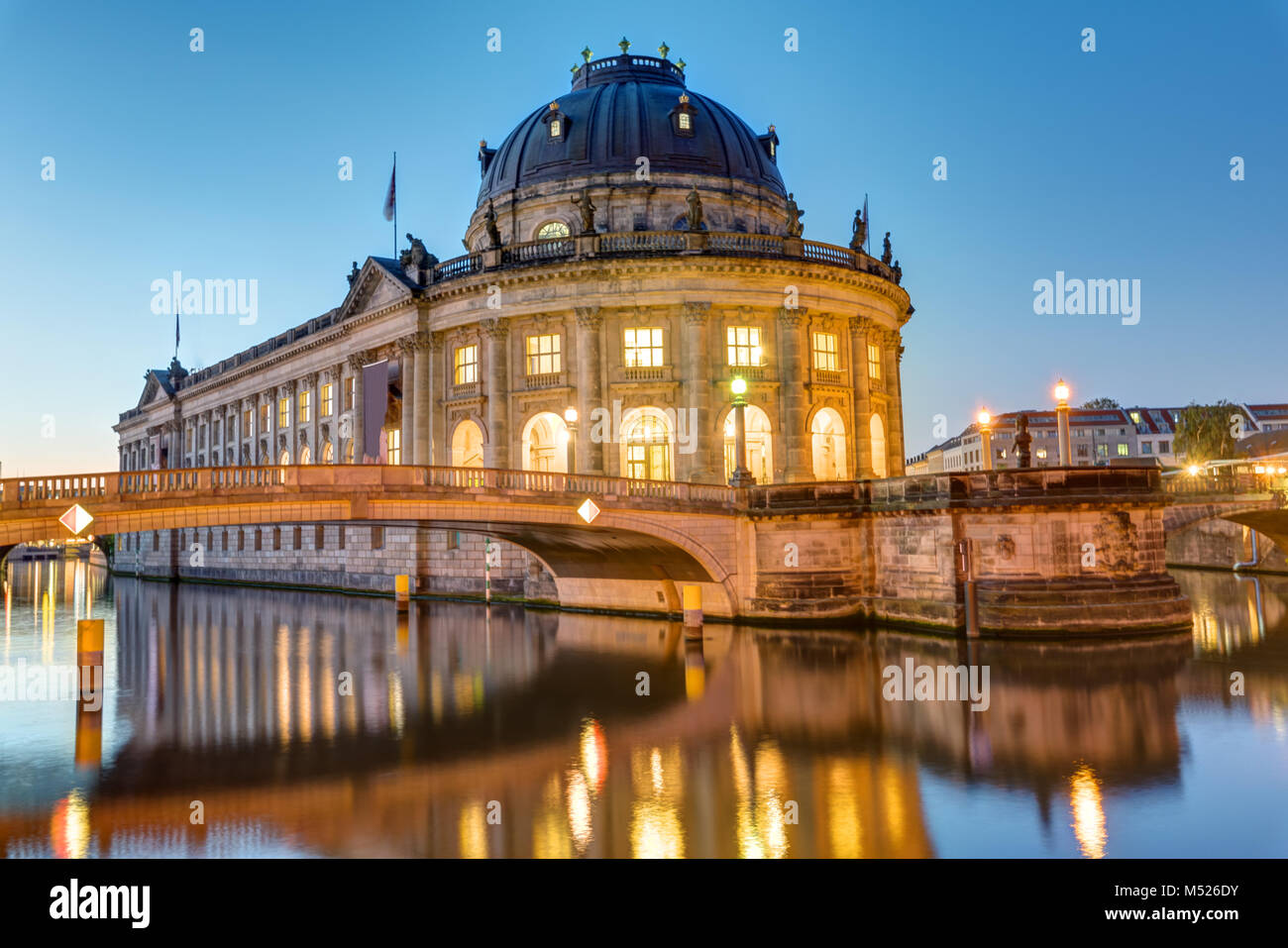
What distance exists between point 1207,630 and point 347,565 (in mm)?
42861

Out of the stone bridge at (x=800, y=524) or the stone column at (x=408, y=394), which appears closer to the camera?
the stone bridge at (x=800, y=524)

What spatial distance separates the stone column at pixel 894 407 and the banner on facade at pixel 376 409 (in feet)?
86.6

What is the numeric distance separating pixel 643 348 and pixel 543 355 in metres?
4.84

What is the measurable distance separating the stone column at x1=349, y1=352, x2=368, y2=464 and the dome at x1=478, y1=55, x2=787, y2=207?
466 inches

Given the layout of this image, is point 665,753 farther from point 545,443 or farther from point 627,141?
point 627,141

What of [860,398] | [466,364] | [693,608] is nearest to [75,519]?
[693,608]

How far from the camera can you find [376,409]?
50.2 m

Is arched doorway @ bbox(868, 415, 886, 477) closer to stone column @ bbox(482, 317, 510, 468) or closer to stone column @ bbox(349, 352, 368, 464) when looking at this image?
stone column @ bbox(482, 317, 510, 468)

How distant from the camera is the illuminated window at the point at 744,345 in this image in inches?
1679

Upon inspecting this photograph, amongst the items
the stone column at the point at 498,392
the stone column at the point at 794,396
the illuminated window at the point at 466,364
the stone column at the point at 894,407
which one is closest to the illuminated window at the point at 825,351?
the stone column at the point at 794,396

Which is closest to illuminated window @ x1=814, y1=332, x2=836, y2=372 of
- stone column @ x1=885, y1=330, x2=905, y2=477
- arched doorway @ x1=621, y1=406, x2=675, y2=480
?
stone column @ x1=885, y1=330, x2=905, y2=477

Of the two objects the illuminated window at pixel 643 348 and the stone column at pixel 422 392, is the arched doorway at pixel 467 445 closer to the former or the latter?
the stone column at pixel 422 392

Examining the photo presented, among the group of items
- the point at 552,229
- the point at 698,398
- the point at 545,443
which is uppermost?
the point at 552,229
